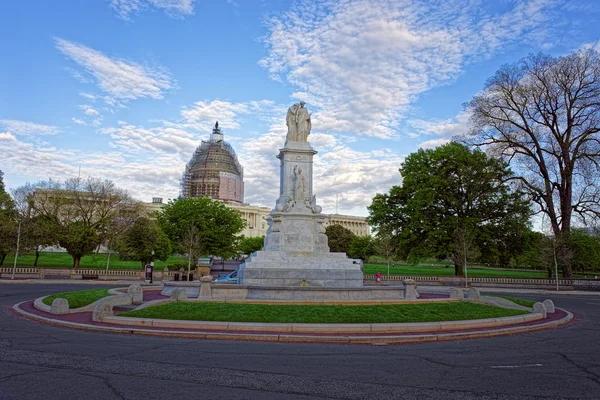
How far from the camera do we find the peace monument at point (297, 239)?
21.9m

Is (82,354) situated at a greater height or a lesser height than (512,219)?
lesser

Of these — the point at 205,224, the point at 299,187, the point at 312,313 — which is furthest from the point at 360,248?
the point at 312,313

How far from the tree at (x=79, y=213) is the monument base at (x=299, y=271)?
30.5 meters

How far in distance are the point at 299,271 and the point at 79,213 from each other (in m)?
34.8

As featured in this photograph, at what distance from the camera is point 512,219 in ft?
147

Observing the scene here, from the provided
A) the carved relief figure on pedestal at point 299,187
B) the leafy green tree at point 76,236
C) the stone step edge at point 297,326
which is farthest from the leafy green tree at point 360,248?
the stone step edge at point 297,326

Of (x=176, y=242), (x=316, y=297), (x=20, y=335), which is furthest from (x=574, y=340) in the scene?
(x=176, y=242)

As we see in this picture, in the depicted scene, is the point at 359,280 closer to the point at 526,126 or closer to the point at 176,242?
the point at 526,126

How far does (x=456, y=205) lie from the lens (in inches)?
1795

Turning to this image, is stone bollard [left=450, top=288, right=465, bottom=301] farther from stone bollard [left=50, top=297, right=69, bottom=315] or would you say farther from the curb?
stone bollard [left=50, top=297, right=69, bottom=315]

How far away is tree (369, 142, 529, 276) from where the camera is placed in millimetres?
44625

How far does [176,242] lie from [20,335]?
48.2 m

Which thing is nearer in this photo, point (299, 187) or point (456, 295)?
point (456, 295)

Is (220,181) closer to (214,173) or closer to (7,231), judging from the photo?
(214,173)
